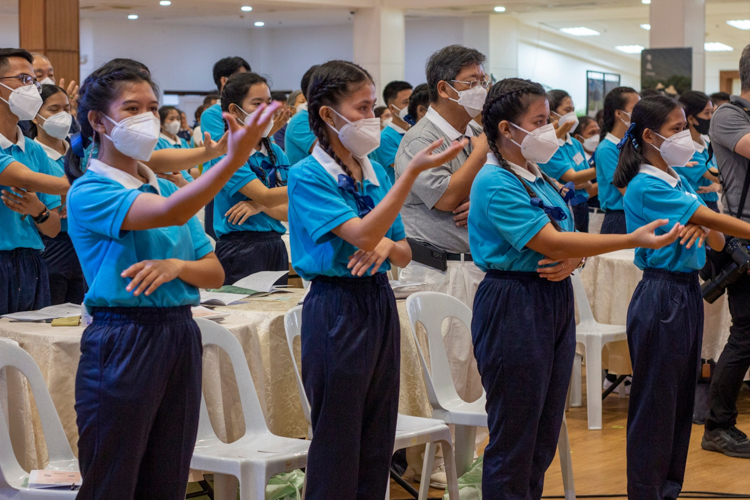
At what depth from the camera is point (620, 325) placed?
4.73 meters

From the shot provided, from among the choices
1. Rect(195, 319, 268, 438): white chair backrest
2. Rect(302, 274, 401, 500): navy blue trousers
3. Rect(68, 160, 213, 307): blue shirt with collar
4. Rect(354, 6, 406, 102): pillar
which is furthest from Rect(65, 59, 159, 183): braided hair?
Rect(354, 6, 406, 102): pillar

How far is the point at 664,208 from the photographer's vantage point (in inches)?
109

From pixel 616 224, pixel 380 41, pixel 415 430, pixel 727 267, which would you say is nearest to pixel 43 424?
pixel 415 430

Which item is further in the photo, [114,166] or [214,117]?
[214,117]

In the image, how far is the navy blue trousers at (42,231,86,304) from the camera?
3.87m

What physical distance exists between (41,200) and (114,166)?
1.62m

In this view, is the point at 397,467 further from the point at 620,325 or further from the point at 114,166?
the point at 114,166

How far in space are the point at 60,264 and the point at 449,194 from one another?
71.3 inches

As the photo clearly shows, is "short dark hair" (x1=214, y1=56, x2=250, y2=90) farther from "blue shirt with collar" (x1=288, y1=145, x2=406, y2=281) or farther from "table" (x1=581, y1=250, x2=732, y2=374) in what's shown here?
"blue shirt with collar" (x1=288, y1=145, x2=406, y2=281)

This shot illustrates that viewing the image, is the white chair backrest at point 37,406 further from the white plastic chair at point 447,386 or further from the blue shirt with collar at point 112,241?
→ the white plastic chair at point 447,386

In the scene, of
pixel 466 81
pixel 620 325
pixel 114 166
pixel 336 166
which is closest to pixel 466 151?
pixel 466 81

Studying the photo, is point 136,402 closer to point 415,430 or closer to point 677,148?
point 415,430

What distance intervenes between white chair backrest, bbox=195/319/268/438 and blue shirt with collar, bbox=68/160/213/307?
724 millimetres

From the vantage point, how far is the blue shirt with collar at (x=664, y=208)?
2748mm
